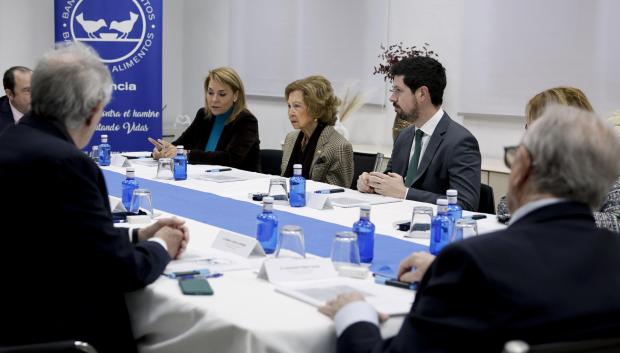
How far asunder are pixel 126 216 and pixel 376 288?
50.9 inches

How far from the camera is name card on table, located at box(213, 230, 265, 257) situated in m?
2.64

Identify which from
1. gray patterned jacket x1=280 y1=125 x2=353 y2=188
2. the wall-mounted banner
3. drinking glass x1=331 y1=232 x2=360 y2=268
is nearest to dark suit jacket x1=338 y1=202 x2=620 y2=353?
drinking glass x1=331 y1=232 x2=360 y2=268

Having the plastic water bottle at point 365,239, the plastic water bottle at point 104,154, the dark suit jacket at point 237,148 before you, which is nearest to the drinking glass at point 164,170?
the plastic water bottle at point 104,154

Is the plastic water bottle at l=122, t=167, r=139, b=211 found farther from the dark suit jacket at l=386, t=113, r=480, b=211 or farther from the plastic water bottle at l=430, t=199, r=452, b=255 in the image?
the plastic water bottle at l=430, t=199, r=452, b=255

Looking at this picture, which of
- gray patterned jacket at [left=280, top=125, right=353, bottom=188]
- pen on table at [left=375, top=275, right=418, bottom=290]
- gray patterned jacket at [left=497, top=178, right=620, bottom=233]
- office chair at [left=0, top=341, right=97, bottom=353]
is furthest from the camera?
gray patterned jacket at [left=280, top=125, right=353, bottom=188]

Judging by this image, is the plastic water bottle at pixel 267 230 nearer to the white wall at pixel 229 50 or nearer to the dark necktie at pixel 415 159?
the dark necktie at pixel 415 159

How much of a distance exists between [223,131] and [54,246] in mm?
3733

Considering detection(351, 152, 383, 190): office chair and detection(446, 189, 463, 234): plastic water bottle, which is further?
detection(351, 152, 383, 190): office chair

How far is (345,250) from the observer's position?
248 centimetres

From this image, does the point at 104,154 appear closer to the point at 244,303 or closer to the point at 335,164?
the point at 335,164

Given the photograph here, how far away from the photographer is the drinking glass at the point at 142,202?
328 centimetres

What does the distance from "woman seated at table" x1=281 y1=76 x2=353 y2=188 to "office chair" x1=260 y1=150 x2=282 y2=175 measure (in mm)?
485

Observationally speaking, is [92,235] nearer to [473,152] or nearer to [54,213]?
[54,213]

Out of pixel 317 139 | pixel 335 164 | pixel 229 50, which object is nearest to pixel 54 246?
pixel 335 164
